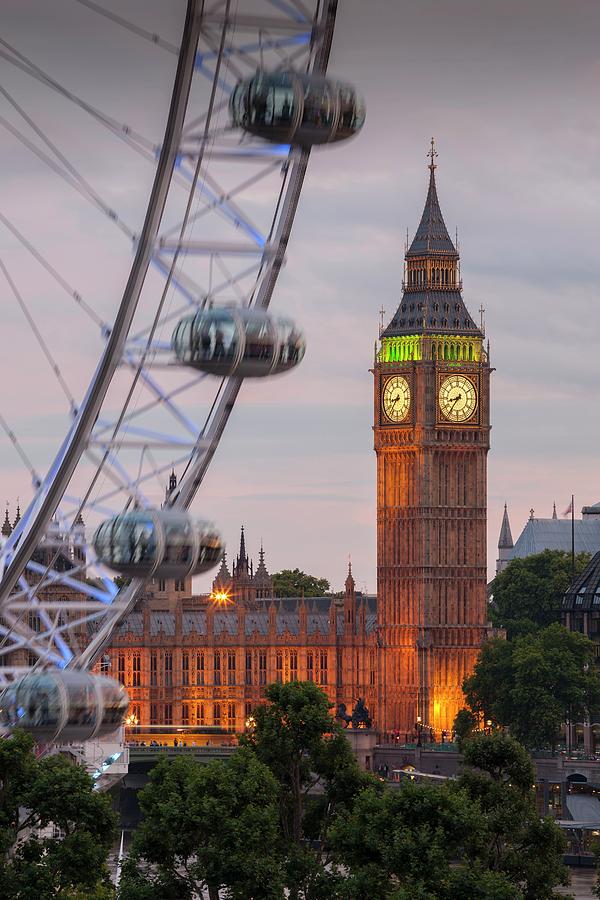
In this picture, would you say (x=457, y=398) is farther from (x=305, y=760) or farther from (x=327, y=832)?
(x=327, y=832)

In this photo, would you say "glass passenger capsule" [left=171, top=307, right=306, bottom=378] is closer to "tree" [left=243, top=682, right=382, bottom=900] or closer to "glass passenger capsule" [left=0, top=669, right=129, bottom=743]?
"glass passenger capsule" [left=0, top=669, right=129, bottom=743]

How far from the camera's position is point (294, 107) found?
189 ft

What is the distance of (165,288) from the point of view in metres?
57.0

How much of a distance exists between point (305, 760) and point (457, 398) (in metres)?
104

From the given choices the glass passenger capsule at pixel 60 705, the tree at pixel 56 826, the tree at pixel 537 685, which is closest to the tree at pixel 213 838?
the tree at pixel 56 826

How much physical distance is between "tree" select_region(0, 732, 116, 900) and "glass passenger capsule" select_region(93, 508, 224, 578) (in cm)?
2392

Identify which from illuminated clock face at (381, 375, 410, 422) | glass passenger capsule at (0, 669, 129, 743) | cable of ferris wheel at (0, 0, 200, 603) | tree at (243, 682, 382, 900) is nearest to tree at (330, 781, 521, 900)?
tree at (243, 682, 382, 900)

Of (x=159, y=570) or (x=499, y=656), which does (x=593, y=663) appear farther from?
(x=159, y=570)

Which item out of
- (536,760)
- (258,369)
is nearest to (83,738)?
(258,369)

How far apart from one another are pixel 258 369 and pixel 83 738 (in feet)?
27.2

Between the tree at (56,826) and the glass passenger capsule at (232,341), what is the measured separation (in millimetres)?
26573

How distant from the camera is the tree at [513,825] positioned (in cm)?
8869

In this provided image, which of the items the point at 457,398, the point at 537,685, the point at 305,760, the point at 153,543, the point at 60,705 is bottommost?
the point at 305,760

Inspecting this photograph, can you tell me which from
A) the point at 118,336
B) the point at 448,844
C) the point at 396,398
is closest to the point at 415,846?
the point at 448,844
